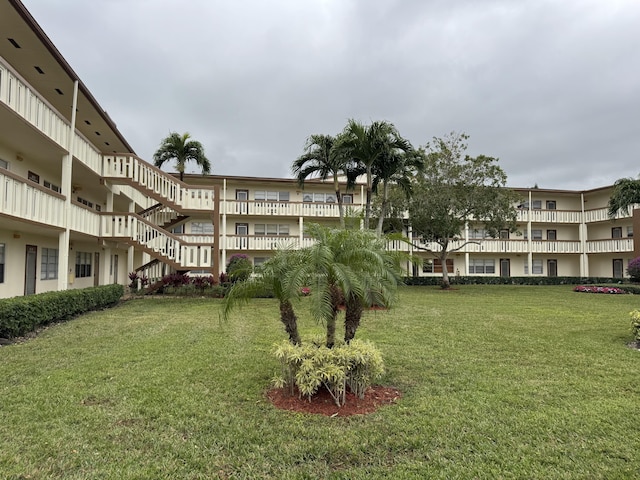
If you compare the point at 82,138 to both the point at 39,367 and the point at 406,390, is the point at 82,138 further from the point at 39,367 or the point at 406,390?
the point at 406,390

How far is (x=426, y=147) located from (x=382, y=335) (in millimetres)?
16510

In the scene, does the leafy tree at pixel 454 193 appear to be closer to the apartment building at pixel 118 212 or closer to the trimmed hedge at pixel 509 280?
the apartment building at pixel 118 212

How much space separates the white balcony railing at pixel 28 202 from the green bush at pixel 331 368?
8.64 m

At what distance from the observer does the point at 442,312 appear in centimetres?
1352

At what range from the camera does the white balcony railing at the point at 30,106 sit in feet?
30.1

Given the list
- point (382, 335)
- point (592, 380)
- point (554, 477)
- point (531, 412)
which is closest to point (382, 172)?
point (382, 335)

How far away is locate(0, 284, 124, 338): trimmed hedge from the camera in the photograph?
8.38 metres

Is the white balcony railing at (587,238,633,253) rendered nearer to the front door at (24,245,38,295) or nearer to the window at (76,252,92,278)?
the window at (76,252,92,278)

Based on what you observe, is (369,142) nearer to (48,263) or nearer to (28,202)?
(28,202)

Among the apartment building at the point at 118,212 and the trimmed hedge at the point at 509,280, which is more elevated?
the apartment building at the point at 118,212

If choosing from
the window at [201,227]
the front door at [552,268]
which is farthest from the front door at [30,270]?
the front door at [552,268]

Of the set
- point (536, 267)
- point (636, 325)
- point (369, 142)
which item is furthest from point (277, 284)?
point (536, 267)

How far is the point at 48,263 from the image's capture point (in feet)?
50.0

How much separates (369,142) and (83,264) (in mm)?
14478
